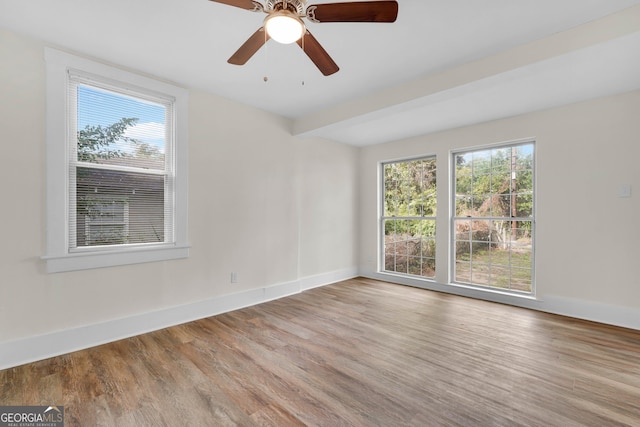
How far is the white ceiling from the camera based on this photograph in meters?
1.98

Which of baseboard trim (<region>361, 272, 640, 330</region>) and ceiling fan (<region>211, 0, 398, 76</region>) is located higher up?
ceiling fan (<region>211, 0, 398, 76</region>)

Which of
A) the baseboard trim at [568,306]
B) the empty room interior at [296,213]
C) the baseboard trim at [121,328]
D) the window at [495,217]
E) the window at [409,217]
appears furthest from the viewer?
the window at [409,217]

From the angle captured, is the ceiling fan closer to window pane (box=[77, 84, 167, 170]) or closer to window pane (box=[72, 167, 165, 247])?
window pane (box=[77, 84, 167, 170])


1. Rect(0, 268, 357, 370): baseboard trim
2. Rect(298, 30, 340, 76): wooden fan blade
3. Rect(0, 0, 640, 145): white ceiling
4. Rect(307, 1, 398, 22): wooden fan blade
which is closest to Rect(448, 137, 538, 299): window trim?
Rect(0, 0, 640, 145): white ceiling

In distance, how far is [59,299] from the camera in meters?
2.44

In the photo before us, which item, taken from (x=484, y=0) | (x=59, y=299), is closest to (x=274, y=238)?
(x=59, y=299)

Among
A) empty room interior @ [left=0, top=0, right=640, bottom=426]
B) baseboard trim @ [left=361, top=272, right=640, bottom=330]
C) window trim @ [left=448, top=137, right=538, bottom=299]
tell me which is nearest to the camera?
empty room interior @ [left=0, top=0, right=640, bottom=426]

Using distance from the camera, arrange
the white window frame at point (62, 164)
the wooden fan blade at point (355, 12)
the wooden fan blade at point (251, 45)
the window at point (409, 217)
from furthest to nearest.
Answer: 1. the window at point (409, 217)
2. the white window frame at point (62, 164)
3. the wooden fan blade at point (251, 45)
4. the wooden fan blade at point (355, 12)

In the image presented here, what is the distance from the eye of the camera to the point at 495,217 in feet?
13.3

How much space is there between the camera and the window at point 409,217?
475 centimetres

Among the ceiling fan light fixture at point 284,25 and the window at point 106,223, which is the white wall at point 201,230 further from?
the ceiling fan light fixture at point 284,25

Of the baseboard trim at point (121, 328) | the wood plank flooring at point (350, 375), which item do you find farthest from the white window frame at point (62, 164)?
the wood plank flooring at point (350, 375)

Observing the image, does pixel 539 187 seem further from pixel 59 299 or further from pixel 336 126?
pixel 59 299

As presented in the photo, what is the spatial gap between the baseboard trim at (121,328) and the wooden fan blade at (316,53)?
281cm
